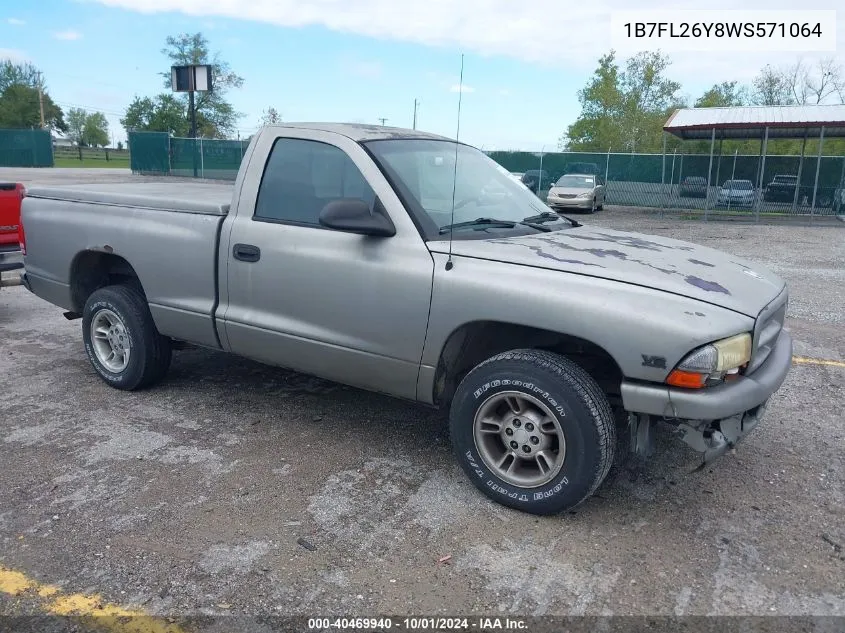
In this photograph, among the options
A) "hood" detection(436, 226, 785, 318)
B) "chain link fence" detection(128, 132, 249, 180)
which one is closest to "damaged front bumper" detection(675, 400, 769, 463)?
"hood" detection(436, 226, 785, 318)

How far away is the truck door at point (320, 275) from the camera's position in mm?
3615

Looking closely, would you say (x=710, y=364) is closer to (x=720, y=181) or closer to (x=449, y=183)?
(x=449, y=183)

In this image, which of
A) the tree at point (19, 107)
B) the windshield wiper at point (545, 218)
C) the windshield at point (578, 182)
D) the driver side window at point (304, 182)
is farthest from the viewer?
the tree at point (19, 107)

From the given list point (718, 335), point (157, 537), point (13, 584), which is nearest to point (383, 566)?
point (157, 537)

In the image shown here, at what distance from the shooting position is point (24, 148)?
41688mm

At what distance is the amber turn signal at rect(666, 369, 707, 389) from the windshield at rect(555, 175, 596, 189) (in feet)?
69.4

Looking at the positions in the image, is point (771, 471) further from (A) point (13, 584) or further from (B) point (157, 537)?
(A) point (13, 584)

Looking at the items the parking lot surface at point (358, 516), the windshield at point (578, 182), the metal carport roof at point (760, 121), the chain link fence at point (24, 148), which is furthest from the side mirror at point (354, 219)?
the chain link fence at point (24, 148)

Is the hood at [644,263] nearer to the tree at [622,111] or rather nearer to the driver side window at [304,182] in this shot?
the driver side window at [304,182]

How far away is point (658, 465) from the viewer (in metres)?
3.95

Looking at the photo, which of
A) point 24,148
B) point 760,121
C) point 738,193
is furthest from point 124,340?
point 24,148

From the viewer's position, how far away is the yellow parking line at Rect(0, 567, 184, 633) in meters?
2.56

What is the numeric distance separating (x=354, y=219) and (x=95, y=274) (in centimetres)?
267

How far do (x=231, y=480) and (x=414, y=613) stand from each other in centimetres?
142
